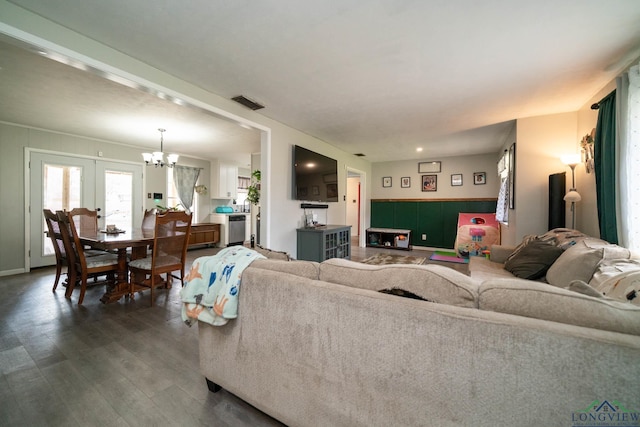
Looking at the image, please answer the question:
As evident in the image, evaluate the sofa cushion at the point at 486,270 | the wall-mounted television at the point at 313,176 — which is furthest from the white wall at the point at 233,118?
the sofa cushion at the point at 486,270

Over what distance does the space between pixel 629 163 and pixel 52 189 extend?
24.8 feet

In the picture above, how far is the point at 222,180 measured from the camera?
6.86 m

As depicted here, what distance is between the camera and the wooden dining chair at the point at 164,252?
9.14 feet

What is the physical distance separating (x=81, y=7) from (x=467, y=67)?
9.97ft

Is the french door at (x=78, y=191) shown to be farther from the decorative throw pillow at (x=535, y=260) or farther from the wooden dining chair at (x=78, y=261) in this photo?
the decorative throw pillow at (x=535, y=260)

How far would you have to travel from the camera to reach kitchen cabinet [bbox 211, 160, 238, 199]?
6805mm

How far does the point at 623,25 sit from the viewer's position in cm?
176

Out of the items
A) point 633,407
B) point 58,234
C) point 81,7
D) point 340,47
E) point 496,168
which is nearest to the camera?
point 633,407

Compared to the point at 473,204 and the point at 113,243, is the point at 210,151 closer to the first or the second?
the point at 113,243

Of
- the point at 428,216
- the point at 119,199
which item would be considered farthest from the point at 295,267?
the point at 428,216

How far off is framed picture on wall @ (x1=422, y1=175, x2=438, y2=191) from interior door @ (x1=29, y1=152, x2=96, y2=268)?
7332 millimetres

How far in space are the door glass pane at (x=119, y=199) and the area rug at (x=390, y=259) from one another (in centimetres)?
504

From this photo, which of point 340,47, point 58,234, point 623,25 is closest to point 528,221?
point 623,25

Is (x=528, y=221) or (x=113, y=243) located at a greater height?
(x=528, y=221)
